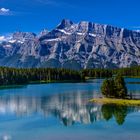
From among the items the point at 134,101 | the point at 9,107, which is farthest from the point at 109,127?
the point at 9,107

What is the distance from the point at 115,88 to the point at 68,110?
1200 inches

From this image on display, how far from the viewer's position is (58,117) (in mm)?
118375

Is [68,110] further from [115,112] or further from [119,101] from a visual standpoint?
[119,101]

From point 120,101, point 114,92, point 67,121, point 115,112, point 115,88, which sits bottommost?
point 67,121

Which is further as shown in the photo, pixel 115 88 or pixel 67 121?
pixel 115 88

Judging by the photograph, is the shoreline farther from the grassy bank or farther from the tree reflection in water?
the tree reflection in water

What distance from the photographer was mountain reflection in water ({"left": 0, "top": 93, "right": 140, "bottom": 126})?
115m

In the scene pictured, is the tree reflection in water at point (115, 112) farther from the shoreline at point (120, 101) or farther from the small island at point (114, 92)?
the small island at point (114, 92)

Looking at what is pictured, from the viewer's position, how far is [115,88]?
6147 inches

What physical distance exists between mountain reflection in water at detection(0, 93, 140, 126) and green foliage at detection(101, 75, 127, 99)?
35.3 ft

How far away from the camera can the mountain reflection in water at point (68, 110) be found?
115m

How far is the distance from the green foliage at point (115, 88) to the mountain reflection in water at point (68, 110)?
10.8 metres

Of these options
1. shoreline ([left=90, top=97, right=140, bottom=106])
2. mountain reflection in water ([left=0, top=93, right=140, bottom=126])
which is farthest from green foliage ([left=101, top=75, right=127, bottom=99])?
mountain reflection in water ([left=0, top=93, right=140, bottom=126])

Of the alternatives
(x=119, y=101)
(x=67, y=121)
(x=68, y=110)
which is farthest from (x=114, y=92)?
(x=67, y=121)
